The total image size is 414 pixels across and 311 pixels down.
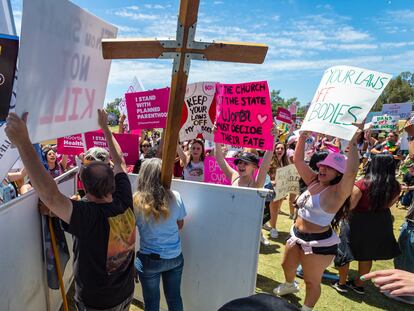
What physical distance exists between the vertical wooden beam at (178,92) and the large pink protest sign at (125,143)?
8.17 ft

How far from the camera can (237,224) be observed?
2887 millimetres

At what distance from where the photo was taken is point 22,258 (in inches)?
89.4

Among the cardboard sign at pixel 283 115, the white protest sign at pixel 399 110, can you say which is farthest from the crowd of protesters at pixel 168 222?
the white protest sign at pixel 399 110

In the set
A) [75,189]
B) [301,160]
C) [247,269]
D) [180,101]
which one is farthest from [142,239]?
[301,160]

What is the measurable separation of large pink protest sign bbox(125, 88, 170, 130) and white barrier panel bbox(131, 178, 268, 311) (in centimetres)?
213

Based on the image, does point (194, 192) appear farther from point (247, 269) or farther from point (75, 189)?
point (75, 189)

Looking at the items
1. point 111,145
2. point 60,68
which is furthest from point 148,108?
point 60,68

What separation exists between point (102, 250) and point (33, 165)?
727mm

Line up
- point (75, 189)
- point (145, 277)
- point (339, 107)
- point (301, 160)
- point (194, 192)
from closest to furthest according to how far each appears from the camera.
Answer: point (145, 277) → point (339, 107) → point (194, 192) → point (301, 160) → point (75, 189)

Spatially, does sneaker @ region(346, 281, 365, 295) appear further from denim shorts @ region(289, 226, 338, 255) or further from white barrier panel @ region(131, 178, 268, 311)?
white barrier panel @ region(131, 178, 268, 311)

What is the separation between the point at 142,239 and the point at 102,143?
2.67 m

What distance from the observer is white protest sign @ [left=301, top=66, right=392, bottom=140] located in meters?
2.75

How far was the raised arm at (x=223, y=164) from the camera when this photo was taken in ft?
13.5

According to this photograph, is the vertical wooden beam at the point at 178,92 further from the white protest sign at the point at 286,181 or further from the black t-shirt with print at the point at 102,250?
the white protest sign at the point at 286,181
